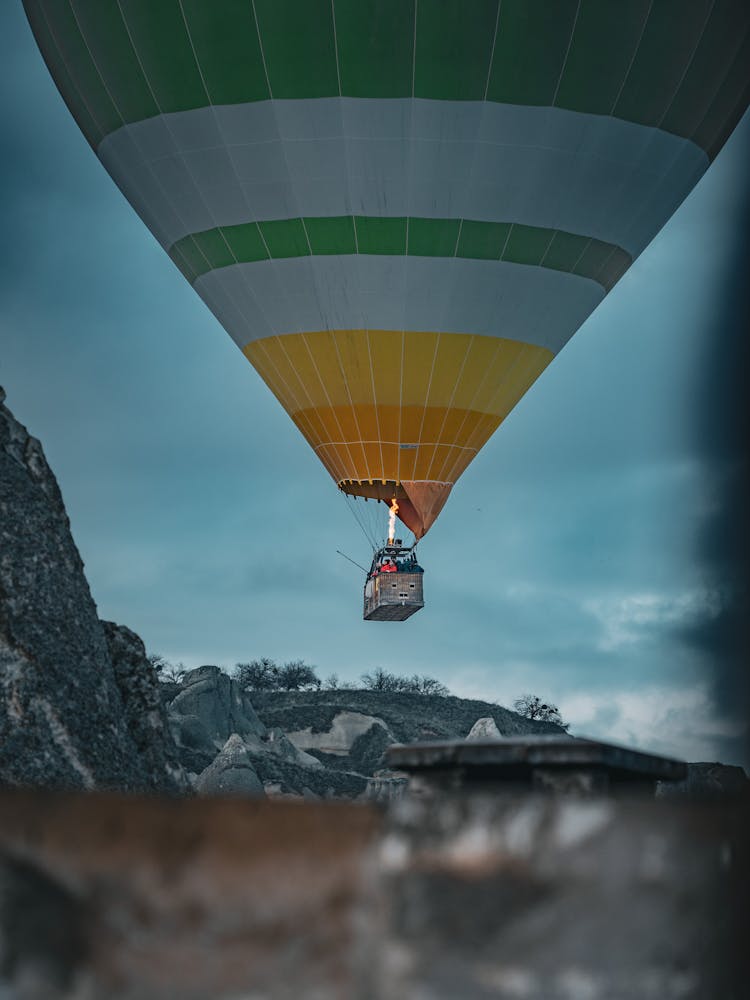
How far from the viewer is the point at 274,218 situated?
2317 centimetres

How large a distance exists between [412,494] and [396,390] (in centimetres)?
256

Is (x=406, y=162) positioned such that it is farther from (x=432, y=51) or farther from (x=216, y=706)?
(x=216, y=706)

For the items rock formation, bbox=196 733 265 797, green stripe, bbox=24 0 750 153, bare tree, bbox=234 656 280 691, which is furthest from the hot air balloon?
bare tree, bbox=234 656 280 691

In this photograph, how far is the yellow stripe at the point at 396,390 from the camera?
2441 cm

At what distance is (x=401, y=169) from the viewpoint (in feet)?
72.3

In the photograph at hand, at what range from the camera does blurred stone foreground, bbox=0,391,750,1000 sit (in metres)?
2.20

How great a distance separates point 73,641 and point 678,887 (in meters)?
7.36

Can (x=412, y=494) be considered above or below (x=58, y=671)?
above

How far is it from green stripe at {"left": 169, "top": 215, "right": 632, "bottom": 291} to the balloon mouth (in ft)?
16.8

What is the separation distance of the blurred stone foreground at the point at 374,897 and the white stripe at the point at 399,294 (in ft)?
71.2

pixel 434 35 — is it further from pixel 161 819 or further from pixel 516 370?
pixel 161 819

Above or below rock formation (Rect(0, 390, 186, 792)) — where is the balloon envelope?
above

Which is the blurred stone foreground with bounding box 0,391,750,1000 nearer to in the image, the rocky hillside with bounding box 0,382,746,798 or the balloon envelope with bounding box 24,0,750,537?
the rocky hillside with bounding box 0,382,746,798

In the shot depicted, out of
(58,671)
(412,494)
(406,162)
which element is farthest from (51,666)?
(412,494)
